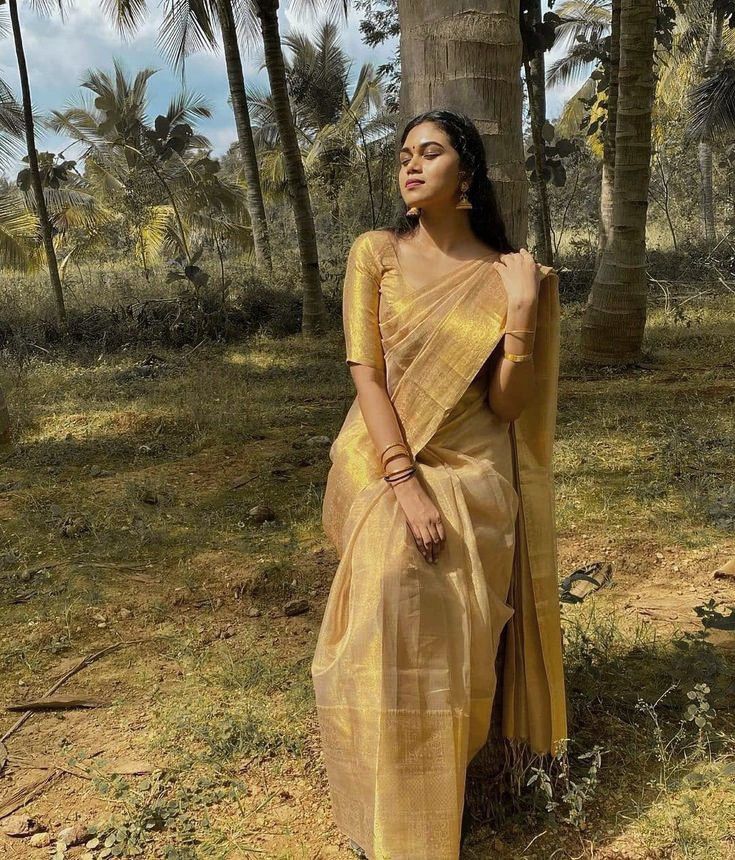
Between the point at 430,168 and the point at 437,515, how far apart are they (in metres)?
0.82

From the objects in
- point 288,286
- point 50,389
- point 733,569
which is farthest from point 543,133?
point 733,569

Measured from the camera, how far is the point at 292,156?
986cm

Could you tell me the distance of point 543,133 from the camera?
10117 mm

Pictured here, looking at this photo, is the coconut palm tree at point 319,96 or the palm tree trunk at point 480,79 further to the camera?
the coconut palm tree at point 319,96

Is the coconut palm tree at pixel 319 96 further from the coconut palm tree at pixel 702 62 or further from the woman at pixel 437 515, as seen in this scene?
the woman at pixel 437 515

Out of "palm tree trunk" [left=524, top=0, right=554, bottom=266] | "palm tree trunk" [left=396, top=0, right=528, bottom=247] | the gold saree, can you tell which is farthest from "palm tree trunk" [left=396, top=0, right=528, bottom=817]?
"palm tree trunk" [left=524, top=0, right=554, bottom=266]

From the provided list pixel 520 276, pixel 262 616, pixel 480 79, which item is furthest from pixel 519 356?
pixel 262 616

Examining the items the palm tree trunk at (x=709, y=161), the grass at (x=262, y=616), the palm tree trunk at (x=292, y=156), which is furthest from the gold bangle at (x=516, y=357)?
the palm tree trunk at (x=709, y=161)

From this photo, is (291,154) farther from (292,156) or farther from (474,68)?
(474,68)

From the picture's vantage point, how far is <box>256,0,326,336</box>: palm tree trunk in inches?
386

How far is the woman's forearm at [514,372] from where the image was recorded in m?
1.94

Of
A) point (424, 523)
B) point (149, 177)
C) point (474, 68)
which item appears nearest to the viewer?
point (424, 523)

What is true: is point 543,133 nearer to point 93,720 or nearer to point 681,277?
point 681,277

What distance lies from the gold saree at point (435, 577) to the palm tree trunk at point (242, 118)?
37.2ft
